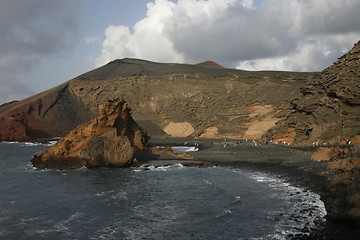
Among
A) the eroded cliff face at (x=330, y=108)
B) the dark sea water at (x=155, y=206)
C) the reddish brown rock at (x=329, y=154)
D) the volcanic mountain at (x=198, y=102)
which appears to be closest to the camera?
the dark sea water at (x=155, y=206)

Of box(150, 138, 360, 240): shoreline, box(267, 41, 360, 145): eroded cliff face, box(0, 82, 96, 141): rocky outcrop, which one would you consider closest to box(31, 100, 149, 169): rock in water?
box(150, 138, 360, 240): shoreline

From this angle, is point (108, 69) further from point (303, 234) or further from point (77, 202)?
point (303, 234)

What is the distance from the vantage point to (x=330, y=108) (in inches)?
2024

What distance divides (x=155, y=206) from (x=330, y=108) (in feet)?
140

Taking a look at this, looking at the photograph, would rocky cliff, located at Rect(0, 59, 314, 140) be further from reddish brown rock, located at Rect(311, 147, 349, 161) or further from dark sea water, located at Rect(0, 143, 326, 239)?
dark sea water, located at Rect(0, 143, 326, 239)

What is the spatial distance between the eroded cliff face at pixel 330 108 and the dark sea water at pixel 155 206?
2404 centimetres

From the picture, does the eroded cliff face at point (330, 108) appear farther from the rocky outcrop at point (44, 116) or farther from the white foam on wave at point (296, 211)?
the rocky outcrop at point (44, 116)

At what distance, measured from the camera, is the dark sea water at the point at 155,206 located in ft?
48.5

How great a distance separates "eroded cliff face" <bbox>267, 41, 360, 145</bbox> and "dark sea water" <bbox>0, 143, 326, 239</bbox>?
24.0 meters

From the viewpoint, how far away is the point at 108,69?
413ft

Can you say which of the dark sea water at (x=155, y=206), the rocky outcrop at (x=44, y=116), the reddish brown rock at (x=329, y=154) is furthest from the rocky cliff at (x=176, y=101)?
the dark sea water at (x=155, y=206)

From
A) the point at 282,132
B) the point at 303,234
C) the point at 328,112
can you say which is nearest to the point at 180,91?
the point at 282,132

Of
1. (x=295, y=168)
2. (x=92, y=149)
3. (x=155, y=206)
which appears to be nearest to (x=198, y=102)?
(x=92, y=149)

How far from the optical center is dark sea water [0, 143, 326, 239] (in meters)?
14.8
